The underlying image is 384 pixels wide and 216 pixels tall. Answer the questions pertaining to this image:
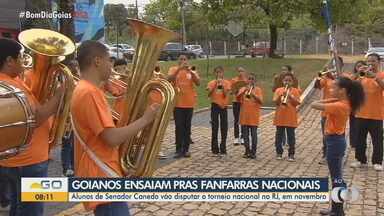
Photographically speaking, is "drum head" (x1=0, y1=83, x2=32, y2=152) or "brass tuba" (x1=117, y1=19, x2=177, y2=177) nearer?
"brass tuba" (x1=117, y1=19, x2=177, y2=177)

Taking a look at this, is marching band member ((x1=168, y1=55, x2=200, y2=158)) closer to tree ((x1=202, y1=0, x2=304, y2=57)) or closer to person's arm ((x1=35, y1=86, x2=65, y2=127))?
person's arm ((x1=35, y1=86, x2=65, y2=127))

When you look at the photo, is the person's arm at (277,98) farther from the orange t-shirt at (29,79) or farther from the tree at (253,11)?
the tree at (253,11)

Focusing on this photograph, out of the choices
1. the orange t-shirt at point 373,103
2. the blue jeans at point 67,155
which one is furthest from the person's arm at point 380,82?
the blue jeans at point 67,155

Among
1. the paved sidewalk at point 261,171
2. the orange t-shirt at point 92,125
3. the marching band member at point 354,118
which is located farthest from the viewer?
the marching band member at point 354,118

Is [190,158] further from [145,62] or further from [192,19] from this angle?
[192,19]

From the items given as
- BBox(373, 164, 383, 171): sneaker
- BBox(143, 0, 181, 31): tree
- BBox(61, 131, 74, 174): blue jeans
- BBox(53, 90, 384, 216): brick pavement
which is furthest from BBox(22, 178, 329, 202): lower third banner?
BBox(143, 0, 181, 31): tree

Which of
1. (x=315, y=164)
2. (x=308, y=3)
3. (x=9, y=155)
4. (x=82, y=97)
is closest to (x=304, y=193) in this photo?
(x=82, y=97)

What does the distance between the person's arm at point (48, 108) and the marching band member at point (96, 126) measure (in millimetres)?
632

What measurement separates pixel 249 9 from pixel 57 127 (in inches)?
1040

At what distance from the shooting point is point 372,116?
27.9 ft

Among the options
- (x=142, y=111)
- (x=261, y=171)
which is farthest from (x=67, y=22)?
(x=142, y=111)

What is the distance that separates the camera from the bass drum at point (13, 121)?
144 inches

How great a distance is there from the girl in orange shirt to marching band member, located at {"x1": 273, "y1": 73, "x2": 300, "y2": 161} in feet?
10.5

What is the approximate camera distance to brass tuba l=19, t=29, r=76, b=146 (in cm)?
393
